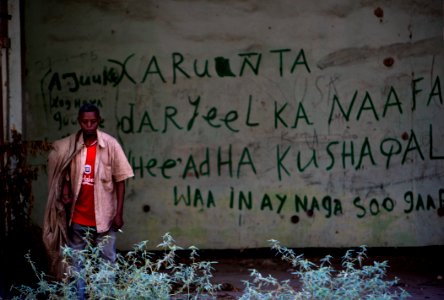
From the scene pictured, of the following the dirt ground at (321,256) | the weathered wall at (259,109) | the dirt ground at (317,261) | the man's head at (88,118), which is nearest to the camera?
the man's head at (88,118)

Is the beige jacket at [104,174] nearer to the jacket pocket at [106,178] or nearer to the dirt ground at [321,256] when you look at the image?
the jacket pocket at [106,178]

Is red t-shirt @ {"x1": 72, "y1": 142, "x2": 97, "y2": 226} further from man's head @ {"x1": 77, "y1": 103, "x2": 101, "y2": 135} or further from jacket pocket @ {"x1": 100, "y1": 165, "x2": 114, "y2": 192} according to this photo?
man's head @ {"x1": 77, "y1": 103, "x2": 101, "y2": 135}

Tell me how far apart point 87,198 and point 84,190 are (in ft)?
0.21

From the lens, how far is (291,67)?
8156 millimetres

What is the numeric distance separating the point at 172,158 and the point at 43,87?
1450mm

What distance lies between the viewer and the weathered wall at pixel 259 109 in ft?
26.7

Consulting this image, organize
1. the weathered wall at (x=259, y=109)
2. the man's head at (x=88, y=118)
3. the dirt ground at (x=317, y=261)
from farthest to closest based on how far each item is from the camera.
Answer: the weathered wall at (x=259, y=109) → the dirt ground at (x=317, y=261) → the man's head at (x=88, y=118)

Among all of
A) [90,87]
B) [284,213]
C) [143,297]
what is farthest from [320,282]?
[90,87]

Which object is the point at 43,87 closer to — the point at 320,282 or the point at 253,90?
the point at 253,90

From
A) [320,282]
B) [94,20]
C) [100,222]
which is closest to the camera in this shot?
[320,282]

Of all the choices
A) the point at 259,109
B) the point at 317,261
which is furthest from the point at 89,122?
the point at 317,261

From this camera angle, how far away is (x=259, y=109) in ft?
26.8

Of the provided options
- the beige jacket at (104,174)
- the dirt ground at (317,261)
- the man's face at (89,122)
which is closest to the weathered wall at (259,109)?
the dirt ground at (317,261)

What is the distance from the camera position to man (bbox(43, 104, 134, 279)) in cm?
609
